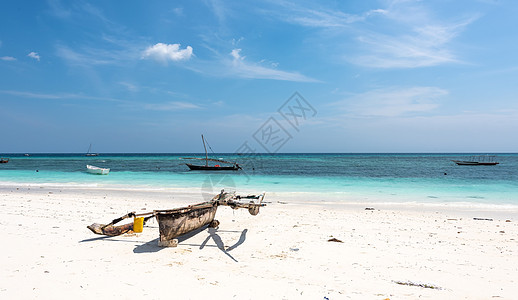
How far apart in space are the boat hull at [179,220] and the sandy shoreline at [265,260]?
1.25 feet

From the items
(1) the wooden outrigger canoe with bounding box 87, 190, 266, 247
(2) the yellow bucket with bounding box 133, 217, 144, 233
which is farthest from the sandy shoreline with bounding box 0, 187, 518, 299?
(2) the yellow bucket with bounding box 133, 217, 144, 233

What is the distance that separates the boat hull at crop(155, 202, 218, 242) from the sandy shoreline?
380 millimetres

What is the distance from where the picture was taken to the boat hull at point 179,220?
23.8 ft

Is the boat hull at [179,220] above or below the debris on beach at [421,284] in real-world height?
above

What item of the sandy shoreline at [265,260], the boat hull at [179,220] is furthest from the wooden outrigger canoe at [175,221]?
the sandy shoreline at [265,260]

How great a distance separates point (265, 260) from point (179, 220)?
238 cm

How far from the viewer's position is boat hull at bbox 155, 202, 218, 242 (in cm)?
725

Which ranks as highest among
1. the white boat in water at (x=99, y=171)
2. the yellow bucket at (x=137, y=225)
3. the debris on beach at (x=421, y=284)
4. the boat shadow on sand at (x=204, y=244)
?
the yellow bucket at (x=137, y=225)

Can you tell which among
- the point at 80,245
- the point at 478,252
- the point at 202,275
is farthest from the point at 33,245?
the point at 478,252

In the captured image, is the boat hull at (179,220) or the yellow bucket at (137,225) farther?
the yellow bucket at (137,225)

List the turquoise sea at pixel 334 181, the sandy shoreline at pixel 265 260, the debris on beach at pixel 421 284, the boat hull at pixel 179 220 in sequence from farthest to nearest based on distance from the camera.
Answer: the turquoise sea at pixel 334 181 < the boat hull at pixel 179 220 < the debris on beach at pixel 421 284 < the sandy shoreline at pixel 265 260

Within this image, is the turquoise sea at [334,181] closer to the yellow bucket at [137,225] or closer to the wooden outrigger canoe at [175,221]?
the wooden outrigger canoe at [175,221]

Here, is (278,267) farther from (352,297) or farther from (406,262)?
(406,262)

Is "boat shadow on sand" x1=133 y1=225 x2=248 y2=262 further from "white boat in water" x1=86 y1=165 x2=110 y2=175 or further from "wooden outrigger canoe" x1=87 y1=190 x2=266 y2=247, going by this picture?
"white boat in water" x1=86 y1=165 x2=110 y2=175
